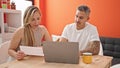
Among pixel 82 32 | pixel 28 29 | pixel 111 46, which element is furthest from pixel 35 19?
pixel 111 46

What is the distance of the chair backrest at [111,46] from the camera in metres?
3.64

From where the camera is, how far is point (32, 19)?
2182mm

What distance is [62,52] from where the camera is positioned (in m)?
1.66

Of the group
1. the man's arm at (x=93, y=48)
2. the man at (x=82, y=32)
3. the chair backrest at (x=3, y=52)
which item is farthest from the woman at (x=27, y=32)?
the man's arm at (x=93, y=48)

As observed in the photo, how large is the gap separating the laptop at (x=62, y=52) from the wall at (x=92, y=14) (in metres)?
2.38

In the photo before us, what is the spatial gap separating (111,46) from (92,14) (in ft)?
2.59

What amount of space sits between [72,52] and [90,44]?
70 cm

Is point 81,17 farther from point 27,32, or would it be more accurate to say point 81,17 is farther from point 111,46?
point 111,46

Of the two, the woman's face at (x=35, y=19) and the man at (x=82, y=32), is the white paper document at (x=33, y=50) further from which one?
the man at (x=82, y=32)

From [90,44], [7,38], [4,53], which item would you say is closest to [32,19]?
[4,53]

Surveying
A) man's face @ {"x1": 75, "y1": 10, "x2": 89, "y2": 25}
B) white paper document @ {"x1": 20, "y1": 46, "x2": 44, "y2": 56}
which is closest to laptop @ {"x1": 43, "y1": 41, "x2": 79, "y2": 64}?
white paper document @ {"x1": 20, "y1": 46, "x2": 44, "y2": 56}

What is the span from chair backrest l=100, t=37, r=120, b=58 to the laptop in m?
2.15

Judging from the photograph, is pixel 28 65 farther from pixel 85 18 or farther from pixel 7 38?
pixel 7 38

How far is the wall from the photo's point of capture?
3834 millimetres
